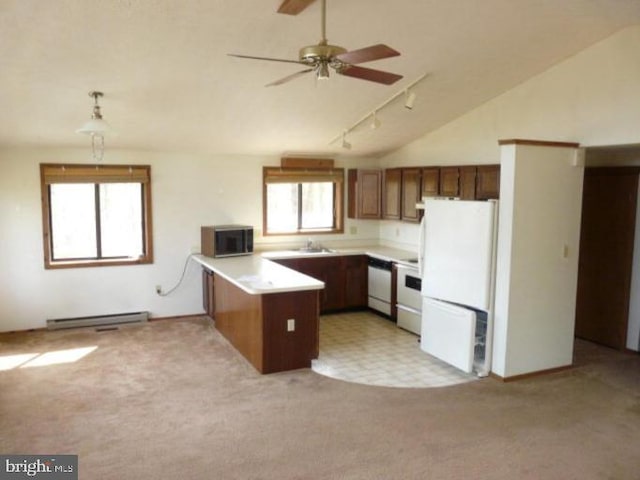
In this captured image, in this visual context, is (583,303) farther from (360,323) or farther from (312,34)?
(312,34)

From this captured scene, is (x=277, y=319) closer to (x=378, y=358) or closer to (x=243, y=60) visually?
(x=378, y=358)

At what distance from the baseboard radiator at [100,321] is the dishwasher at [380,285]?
2.85 m

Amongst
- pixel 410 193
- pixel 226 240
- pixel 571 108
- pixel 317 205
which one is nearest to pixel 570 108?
pixel 571 108

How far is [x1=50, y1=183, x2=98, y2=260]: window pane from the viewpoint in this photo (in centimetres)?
578

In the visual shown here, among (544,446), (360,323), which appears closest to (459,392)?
(544,446)

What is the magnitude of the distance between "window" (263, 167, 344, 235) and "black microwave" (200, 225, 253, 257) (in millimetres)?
553

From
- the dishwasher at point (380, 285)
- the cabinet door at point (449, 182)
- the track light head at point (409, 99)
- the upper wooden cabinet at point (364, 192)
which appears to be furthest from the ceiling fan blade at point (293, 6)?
the upper wooden cabinet at point (364, 192)

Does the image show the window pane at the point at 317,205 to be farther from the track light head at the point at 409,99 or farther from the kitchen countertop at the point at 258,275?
the track light head at the point at 409,99

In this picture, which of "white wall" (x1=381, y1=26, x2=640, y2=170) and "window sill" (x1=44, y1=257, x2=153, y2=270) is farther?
"window sill" (x1=44, y1=257, x2=153, y2=270)

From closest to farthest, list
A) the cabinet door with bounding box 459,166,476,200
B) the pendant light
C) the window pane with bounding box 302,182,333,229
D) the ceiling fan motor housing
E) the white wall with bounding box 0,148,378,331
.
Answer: the ceiling fan motor housing
the pendant light
the cabinet door with bounding box 459,166,476,200
the white wall with bounding box 0,148,378,331
the window pane with bounding box 302,182,333,229

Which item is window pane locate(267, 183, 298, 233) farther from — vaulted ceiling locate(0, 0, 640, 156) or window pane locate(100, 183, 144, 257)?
window pane locate(100, 183, 144, 257)

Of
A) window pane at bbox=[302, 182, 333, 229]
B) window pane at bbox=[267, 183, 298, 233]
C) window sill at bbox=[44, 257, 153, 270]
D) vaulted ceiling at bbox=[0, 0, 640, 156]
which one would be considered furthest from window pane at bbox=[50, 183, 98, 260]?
window pane at bbox=[302, 182, 333, 229]

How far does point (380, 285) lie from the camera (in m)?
6.33

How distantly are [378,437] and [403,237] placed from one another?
3.86 metres
